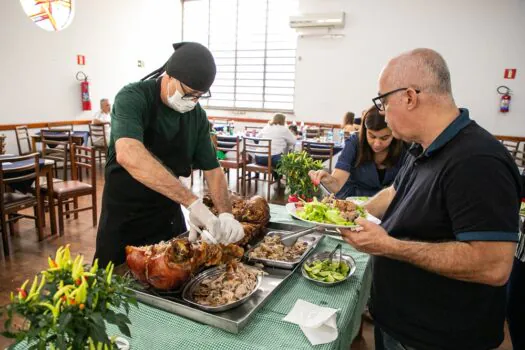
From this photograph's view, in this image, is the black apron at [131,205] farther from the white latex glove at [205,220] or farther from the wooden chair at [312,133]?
the wooden chair at [312,133]

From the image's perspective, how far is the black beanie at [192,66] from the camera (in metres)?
1.64

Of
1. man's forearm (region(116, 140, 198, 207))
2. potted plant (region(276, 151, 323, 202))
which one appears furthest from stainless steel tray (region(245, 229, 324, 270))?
potted plant (region(276, 151, 323, 202))

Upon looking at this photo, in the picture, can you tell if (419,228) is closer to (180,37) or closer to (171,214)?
(171,214)

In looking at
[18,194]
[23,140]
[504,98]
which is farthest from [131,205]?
[504,98]

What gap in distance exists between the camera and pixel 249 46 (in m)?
9.96

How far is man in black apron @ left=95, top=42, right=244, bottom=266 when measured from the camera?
1546 mm

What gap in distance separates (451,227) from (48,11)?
19.7 ft

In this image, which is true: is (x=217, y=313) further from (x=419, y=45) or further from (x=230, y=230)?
(x=419, y=45)

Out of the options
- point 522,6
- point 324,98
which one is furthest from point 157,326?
point 522,6

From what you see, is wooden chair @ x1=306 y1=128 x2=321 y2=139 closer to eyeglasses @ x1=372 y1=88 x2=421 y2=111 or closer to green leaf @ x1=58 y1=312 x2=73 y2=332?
eyeglasses @ x1=372 y1=88 x2=421 y2=111

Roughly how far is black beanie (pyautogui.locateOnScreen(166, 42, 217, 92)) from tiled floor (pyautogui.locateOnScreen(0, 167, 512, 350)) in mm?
1987

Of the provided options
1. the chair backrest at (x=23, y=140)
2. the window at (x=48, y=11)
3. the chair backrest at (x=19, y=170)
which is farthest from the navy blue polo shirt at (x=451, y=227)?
the chair backrest at (x=23, y=140)

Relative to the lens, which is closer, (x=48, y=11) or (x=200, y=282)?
(x=200, y=282)

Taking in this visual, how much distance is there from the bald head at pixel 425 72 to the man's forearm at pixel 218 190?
1144 millimetres
